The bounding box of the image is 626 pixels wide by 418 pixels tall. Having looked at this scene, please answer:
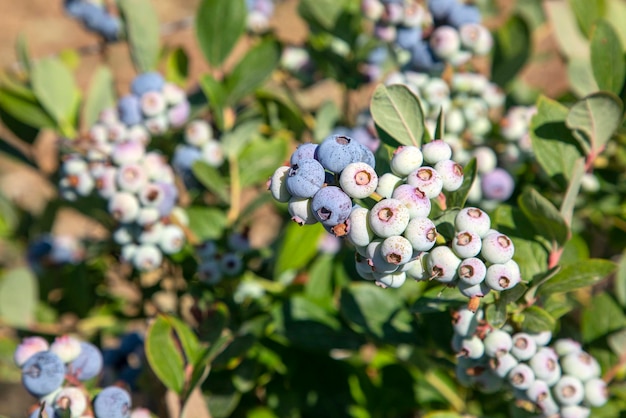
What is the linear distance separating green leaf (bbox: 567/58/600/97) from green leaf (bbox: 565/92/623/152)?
1.36 feet

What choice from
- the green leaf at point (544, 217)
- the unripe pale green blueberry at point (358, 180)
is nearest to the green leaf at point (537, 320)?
the green leaf at point (544, 217)

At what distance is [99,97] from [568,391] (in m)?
1.32

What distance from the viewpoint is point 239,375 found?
1400 mm

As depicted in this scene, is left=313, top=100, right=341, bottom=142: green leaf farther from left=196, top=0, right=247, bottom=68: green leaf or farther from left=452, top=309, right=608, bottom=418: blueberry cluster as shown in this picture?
left=452, top=309, right=608, bottom=418: blueberry cluster

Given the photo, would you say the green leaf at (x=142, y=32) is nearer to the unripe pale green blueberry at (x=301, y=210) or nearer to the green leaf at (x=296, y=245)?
the green leaf at (x=296, y=245)

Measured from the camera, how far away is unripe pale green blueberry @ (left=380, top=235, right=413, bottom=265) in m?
0.76

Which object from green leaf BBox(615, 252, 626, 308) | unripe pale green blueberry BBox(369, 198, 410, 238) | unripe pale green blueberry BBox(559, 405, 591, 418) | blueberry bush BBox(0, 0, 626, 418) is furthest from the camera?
green leaf BBox(615, 252, 626, 308)

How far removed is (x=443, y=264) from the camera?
81 centimetres

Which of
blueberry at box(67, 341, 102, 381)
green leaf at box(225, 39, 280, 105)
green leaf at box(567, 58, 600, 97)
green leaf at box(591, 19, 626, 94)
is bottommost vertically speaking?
blueberry at box(67, 341, 102, 381)

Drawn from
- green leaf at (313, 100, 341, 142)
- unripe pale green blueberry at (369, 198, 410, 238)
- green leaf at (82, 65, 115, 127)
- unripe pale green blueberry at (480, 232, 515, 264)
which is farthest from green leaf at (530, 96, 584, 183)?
green leaf at (82, 65, 115, 127)

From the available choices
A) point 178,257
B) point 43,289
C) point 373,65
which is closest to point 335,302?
point 178,257

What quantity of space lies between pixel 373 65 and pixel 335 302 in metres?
0.60

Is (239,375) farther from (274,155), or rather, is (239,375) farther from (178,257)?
(274,155)

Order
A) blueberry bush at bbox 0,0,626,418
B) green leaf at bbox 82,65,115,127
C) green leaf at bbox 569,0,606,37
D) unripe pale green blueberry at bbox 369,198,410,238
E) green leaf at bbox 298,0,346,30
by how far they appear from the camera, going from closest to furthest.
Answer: unripe pale green blueberry at bbox 369,198,410,238 → blueberry bush at bbox 0,0,626,418 → green leaf at bbox 569,0,606,37 → green leaf at bbox 298,0,346,30 → green leaf at bbox 82,65,115,127
